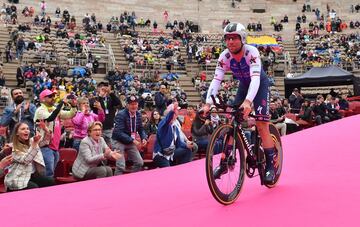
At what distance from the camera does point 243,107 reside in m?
4.77

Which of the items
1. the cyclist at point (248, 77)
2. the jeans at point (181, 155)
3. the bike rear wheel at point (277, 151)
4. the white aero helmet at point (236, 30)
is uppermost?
the white aero helmet at point (236, 30)

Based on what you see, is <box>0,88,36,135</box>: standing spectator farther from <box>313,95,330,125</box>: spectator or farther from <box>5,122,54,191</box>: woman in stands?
<box>313,95,330,125</box>: spectator

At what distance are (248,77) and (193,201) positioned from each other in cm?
136

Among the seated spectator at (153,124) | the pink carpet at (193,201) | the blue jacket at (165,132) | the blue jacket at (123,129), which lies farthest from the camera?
the seated spectator at (153,124)

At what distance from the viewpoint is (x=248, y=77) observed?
5.35 m

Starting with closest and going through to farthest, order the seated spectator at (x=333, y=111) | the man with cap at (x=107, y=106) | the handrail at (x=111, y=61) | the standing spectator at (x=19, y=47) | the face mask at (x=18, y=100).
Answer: the face mask at (x=18, y=100) < the man with cap at (x=107, y=106) < the seated spectator at (x=333, y=111) < the standing spectator at (x=19, y=47) < the handrail at (x=111, y=61)

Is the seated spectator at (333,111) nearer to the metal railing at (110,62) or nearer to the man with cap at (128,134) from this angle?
the man with cap at (128,134)

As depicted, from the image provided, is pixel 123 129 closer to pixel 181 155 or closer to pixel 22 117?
pixel 181 155

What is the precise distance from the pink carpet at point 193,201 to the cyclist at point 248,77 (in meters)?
0.51

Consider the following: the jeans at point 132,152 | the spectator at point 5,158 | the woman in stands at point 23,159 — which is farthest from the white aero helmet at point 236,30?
the jeans at point 132,152

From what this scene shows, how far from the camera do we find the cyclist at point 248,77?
5008 millimetres

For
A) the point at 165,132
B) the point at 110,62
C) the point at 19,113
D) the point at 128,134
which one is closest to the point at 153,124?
the point at 165,132

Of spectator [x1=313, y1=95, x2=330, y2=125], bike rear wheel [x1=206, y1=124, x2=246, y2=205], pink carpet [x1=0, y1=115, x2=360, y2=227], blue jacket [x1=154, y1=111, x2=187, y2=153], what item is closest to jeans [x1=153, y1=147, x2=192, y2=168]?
blue jacket [x1=154, y1=111, x2=187, y2=153]

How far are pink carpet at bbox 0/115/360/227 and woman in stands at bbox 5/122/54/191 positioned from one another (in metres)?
0.28
